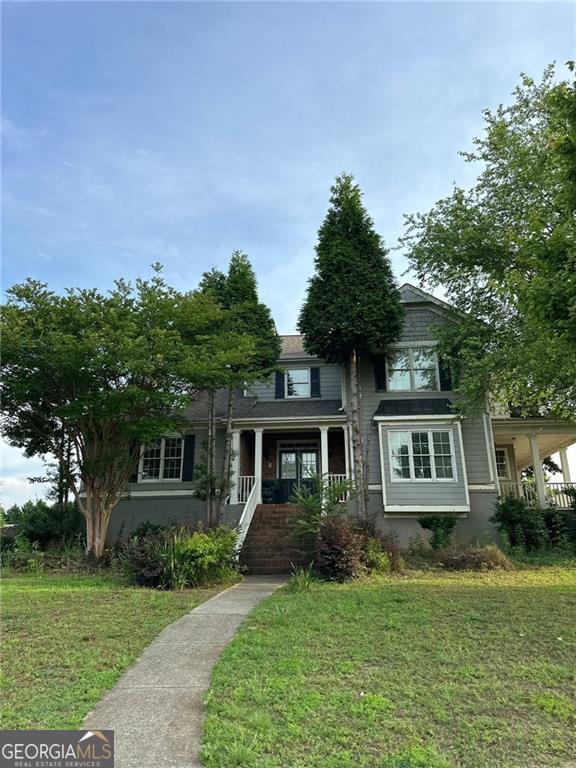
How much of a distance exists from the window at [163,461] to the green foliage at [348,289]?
587 cm

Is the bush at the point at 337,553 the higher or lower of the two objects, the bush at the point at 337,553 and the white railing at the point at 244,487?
the lower

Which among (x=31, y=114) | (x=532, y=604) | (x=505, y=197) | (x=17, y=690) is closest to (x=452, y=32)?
(x=505, y=197)

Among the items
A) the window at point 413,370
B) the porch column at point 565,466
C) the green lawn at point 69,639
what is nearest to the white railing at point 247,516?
the green lawn at point 69,639

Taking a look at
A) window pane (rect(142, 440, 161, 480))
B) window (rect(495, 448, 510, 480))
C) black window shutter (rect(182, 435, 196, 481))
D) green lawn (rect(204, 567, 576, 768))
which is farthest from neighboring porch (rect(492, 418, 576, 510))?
window pane (rect(142, 440, 161, 480))

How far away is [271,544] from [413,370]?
7.53 metres

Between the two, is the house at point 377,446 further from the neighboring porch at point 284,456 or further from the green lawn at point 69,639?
the green lawn at point 69,639

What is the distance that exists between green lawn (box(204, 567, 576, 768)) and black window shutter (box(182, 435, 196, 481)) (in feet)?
30.8

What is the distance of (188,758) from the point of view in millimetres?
3018

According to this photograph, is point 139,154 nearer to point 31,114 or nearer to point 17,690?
point 31,114

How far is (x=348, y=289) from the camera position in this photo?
14.4m

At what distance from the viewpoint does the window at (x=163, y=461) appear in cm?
1623

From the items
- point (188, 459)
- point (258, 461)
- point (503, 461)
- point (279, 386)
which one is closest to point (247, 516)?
point (258, 461)

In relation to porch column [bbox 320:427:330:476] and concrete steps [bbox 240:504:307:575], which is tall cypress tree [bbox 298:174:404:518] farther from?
concrete steps [bbox 240:504:307:575]

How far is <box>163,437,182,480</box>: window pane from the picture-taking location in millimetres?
16266
